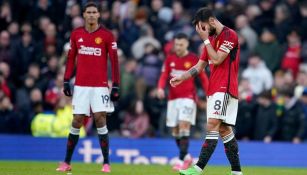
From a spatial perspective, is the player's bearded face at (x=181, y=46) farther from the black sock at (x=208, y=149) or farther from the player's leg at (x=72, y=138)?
the black sock at (x=208, y=149)

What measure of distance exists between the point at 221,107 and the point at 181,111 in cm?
515

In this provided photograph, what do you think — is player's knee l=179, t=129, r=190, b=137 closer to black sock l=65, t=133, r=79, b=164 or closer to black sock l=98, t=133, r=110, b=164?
black sock l=98, t=133, r=110, b=164

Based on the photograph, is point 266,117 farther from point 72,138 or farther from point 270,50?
point 72,138

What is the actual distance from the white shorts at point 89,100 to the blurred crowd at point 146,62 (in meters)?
6.41

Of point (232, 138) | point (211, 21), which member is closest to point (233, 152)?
point (232, 138)

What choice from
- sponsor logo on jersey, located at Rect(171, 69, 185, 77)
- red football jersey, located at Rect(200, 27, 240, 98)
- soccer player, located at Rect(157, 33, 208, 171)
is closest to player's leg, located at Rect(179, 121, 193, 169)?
soccer player, located at Rect(157, 33, 208, 171)

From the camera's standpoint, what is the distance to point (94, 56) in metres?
16.6

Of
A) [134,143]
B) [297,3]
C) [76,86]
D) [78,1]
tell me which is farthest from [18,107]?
[297,3]

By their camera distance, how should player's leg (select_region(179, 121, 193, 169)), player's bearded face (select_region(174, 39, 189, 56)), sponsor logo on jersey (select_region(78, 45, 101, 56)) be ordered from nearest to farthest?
sponsor logo on jersey (select_region(78, 45, 101, 56)) → player's leg (select_region(179, 121, 193, 169)) → player's bearded face (select_region(174, 39, 189, 56))

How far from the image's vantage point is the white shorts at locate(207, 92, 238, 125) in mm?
14469

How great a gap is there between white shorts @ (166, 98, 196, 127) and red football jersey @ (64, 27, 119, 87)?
10.7 feet

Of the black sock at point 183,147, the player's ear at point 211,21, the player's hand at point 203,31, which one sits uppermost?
the player's ear at point 211,21

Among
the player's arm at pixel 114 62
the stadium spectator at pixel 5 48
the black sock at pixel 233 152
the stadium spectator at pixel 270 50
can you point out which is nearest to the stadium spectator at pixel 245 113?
the stadium spectator at pixel 270 50

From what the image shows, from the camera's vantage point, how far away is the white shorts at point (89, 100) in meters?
16.5
